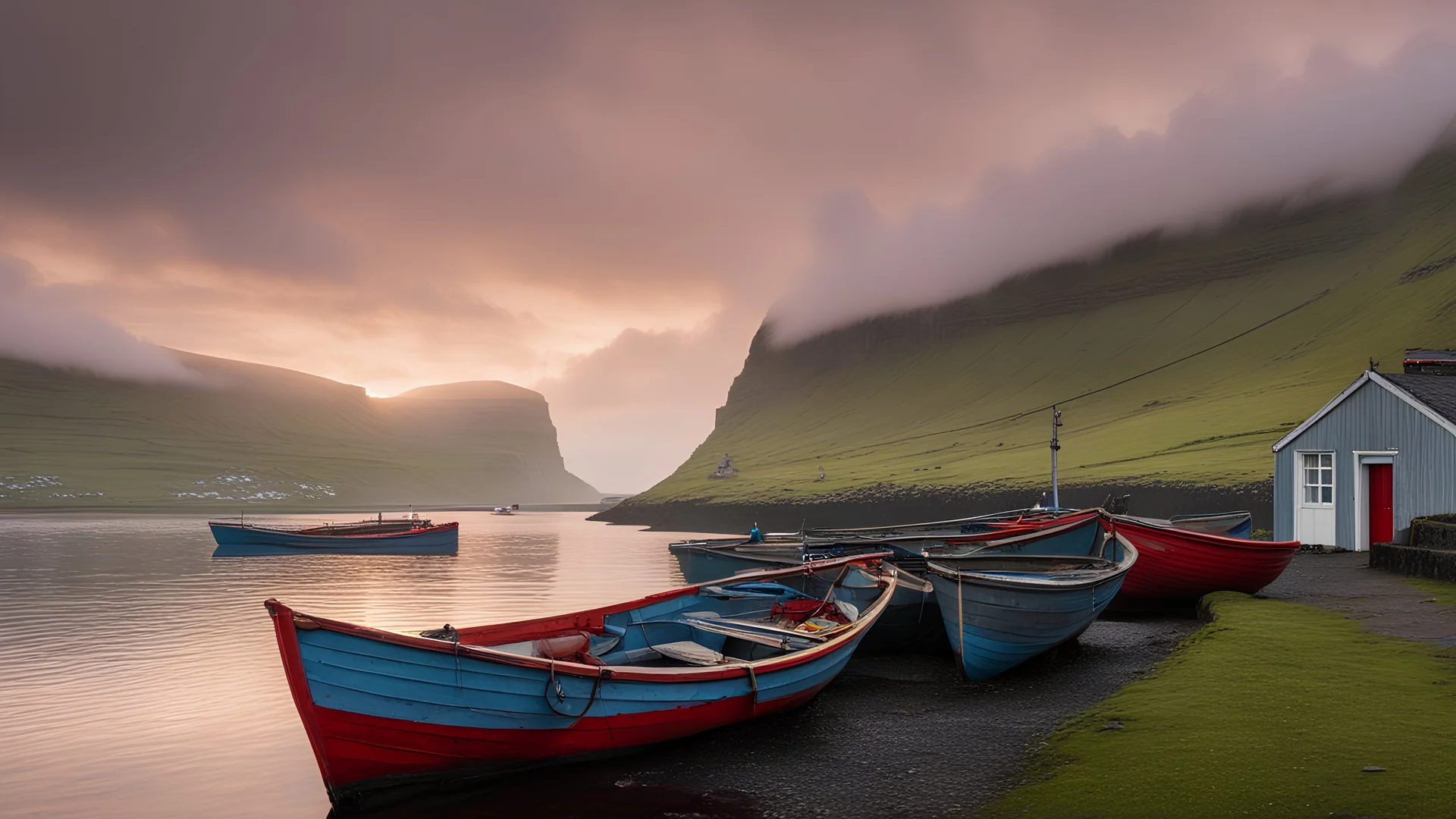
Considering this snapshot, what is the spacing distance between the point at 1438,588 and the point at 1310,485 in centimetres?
1600

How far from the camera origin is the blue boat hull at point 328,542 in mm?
72000

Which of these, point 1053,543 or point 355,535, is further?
point 355,535

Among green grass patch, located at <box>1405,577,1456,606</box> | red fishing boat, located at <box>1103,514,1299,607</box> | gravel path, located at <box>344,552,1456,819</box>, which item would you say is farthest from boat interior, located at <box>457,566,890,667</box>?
green grass patch, located at <box>1405,577,1456,606</box>

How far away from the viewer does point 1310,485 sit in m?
37.8

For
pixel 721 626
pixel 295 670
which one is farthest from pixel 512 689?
pixel 721 626

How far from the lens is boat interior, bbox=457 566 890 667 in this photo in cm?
1566

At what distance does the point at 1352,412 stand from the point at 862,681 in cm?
2808

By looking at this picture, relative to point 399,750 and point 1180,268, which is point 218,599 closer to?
point 399,750

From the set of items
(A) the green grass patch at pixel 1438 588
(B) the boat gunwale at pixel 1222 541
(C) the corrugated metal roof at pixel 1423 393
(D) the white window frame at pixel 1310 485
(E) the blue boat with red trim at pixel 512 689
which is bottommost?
(E) the blue boat with red trim at pixel 512 689

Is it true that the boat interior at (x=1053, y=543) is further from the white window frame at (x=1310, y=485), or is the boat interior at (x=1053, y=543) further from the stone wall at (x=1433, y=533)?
the white window frame at (x=1310, y=485)

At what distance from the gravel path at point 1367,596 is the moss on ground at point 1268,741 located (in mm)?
1705

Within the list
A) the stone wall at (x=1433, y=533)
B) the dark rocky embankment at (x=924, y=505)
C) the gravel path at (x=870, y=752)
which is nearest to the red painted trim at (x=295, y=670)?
the gravel path at (x=870, y=752)

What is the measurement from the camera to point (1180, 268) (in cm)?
16912

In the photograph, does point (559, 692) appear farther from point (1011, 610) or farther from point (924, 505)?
point (924, 505)
